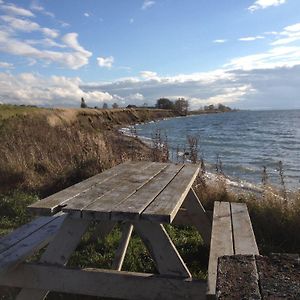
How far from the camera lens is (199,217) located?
4.99 meters

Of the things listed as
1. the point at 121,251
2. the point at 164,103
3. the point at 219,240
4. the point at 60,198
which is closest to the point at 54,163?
the point at 121,251

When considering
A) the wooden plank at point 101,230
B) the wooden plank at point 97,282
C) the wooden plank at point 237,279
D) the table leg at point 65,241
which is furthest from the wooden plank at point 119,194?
the wooden plank at point 237,279

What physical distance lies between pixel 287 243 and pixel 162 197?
2.66m

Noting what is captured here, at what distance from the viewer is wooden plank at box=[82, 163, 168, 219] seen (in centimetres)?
282

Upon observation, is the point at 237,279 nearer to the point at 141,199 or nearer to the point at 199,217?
the point at 141,199

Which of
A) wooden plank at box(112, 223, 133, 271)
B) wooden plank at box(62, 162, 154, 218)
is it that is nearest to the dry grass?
wooden plank at box(62, 162, 154, 218)

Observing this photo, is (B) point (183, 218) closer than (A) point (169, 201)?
No

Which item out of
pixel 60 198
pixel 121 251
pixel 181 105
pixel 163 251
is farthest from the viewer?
pixel 181 105

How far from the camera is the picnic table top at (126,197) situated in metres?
2.79

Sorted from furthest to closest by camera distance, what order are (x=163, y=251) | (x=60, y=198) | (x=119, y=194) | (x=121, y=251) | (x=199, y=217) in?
(x=199, y=217) < (x=121, y=251) < (x=119, y=194) < (x=60, y=198) < (x=163, y=251)

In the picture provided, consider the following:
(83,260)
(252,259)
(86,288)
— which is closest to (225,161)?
(83,260)

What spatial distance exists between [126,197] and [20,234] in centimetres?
114

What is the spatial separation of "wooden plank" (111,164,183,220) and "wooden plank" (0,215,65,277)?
0.83 m

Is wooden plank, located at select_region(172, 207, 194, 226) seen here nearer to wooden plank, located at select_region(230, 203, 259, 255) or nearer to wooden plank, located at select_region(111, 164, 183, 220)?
wooden plank, located at select_region(230, 203, 259, 255)
